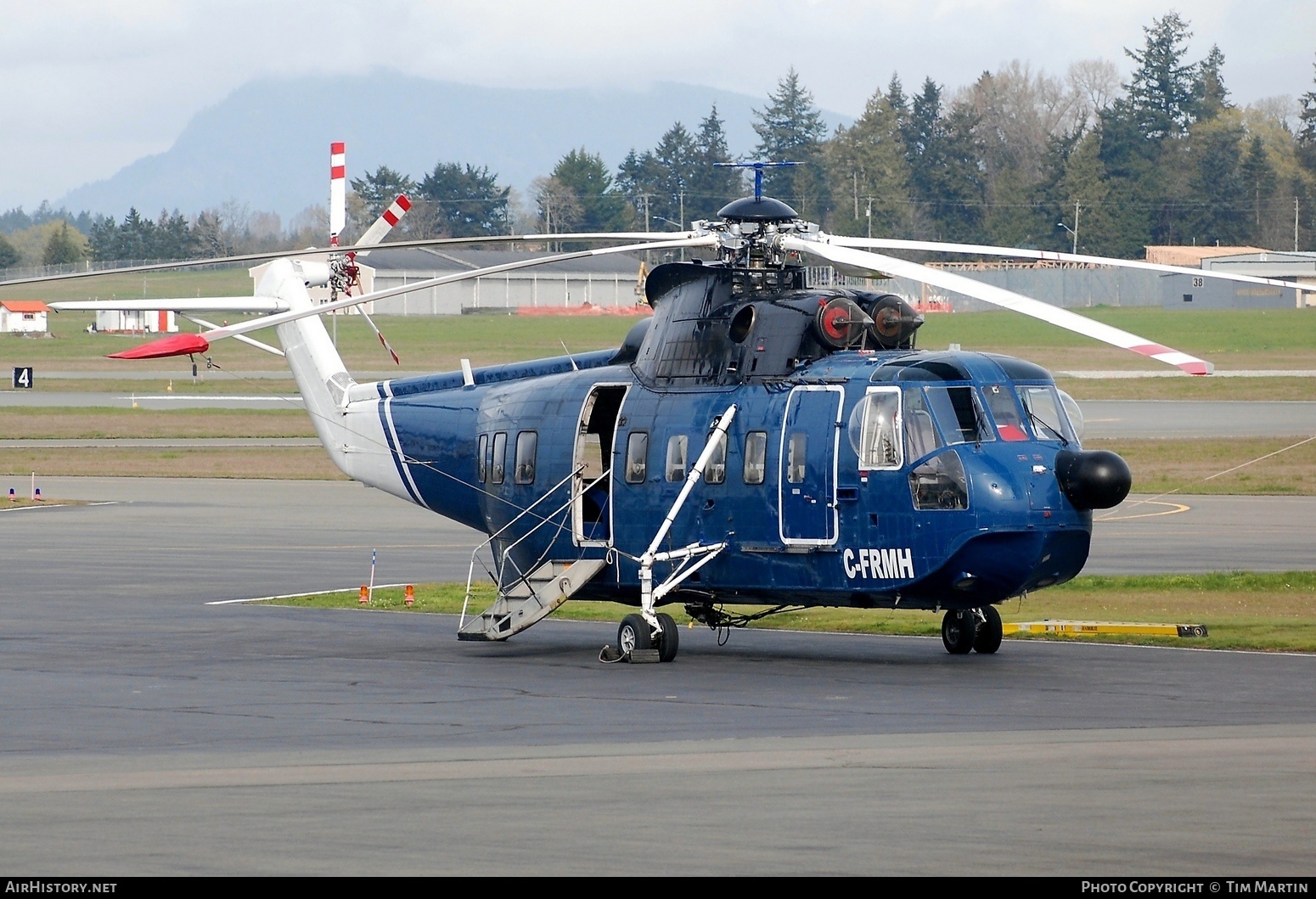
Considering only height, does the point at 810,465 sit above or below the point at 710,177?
below

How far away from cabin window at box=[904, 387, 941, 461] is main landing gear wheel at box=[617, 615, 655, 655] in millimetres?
3742

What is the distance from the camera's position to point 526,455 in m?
22.8

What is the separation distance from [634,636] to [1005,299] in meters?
6.91

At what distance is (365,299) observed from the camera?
63.1ft

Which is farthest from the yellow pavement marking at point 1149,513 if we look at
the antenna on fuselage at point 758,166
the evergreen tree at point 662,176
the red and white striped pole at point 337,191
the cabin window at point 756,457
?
the evergreen tree at point 662,176

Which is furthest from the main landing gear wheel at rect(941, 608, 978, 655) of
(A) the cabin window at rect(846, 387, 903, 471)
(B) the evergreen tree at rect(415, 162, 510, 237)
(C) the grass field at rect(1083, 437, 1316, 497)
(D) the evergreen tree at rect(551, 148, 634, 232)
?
(B) the evergreen tree at rect(415, 162, 510, 237)

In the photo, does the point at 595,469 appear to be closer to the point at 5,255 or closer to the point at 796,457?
the point at 796,457

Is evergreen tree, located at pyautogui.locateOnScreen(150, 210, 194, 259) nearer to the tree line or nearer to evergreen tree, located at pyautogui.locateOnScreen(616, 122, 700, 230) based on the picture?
the tree line

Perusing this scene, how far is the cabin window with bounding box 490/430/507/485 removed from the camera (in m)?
23.1

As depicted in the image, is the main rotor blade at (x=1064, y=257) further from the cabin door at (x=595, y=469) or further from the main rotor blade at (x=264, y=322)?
the cabin door at (x=595, y=469)

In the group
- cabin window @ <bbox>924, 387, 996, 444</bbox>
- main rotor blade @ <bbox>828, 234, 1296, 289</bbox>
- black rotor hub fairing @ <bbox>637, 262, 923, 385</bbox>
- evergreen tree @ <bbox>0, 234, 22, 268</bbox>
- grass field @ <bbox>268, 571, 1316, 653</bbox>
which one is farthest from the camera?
evergreen tree @ <bbox>0, 234, 22, 268</bbox>

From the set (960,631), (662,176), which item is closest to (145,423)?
(960,631)

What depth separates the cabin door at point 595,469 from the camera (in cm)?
2195

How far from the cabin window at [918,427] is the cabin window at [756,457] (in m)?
1.86
